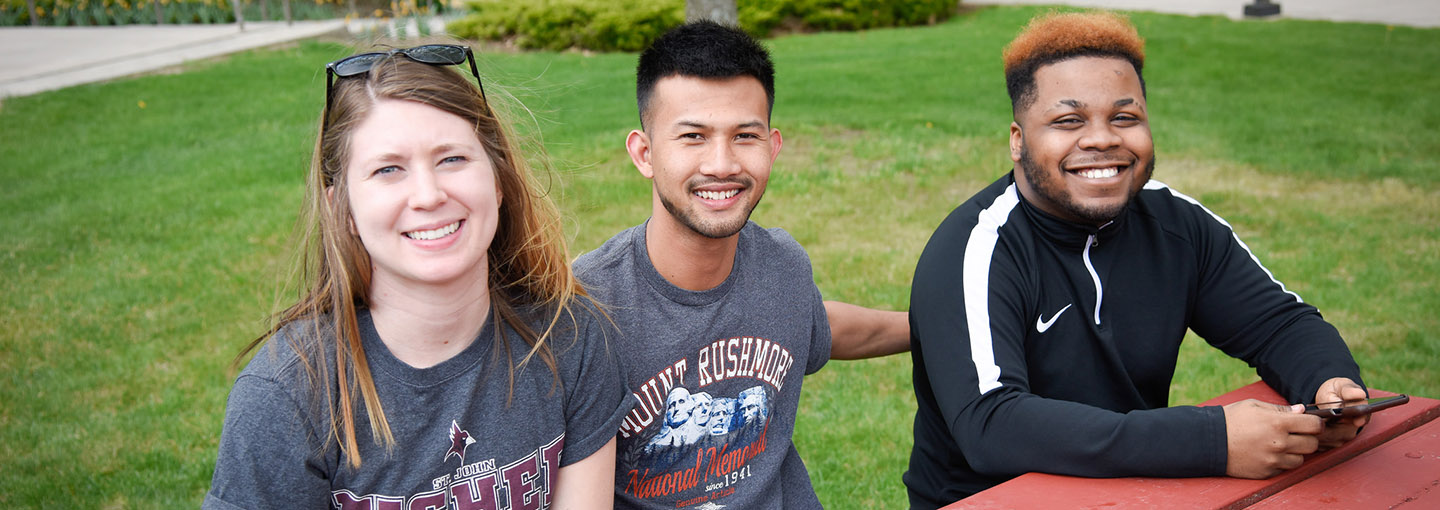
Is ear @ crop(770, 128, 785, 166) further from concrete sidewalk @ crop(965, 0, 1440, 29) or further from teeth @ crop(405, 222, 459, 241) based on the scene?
concrete sidewalk @ crop(965, 0, 1440, 29)

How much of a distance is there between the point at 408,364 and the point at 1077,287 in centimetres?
144

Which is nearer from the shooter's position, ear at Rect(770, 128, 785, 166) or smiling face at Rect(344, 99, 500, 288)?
smiling face at Rect(344, 99, 500, 288)

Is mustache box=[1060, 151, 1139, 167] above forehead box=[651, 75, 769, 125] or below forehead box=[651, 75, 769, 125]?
below

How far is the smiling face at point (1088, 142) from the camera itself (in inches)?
94.0

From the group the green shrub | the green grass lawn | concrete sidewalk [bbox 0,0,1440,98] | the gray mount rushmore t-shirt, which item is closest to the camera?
the gray mount rushmore t-shirt

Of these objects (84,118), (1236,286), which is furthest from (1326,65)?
(84,118)

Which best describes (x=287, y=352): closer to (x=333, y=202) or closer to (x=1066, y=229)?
(x=333, y=202)

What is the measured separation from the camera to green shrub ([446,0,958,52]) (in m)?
13.8

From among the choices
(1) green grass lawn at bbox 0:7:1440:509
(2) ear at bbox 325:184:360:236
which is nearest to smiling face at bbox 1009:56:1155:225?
(1) green grass lawn at bbox 0:7:1440:509

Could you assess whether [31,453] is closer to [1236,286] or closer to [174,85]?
[1236,286]

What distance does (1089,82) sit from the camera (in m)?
2.44

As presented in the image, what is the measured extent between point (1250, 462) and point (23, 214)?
24.4ft

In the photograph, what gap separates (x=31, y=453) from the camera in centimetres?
400

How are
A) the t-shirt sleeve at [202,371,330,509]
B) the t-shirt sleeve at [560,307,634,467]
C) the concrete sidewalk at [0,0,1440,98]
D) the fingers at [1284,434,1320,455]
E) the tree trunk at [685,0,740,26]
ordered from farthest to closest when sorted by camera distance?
the concrete sidewalk at [0,0,1440,98]
the tree trunk at [685,0,740,26]
the t-shirt sleeve at [560,307,634,467]
the fingers at [1284,434,1320,455]
the t-shirt sleeve at [202,371,330,509]
